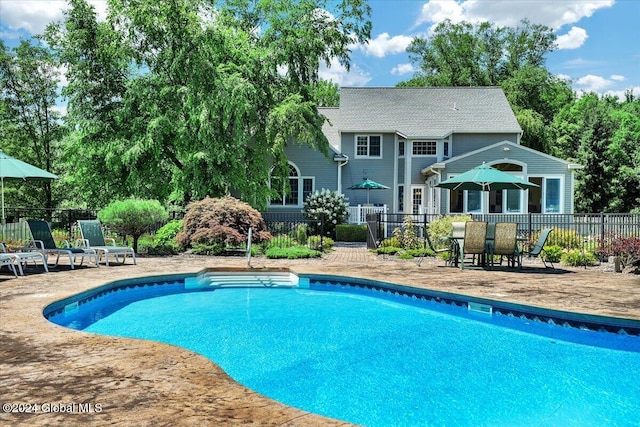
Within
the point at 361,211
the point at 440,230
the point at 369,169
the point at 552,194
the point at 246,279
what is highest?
the point at 369,169

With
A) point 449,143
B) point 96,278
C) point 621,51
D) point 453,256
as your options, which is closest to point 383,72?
point 621,51

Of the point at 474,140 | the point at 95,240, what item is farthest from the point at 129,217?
the point at 474,140

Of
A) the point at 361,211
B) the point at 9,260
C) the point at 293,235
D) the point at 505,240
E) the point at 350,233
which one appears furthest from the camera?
the point at 361,211

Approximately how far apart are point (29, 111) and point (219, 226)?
22.5 metres

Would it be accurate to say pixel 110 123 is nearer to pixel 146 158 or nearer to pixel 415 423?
pixel 146 158

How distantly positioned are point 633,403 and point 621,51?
4057 centimetres

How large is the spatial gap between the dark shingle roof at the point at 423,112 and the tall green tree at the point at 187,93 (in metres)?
4.15

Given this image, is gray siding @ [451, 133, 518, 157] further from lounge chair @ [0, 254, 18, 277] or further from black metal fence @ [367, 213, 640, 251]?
lounge chair @ [0, 254, 18, 277]

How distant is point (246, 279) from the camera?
11.7 meters

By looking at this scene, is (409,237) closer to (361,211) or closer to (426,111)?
(361,211)

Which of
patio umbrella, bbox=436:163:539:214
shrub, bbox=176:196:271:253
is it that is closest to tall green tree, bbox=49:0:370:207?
shrub, bbox=176:196:271:253

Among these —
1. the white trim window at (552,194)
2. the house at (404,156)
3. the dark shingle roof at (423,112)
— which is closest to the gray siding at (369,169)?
the house at (404,156)

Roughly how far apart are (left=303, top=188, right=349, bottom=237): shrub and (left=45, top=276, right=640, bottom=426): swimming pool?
479 inches

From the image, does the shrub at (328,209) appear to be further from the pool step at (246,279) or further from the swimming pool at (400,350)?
the swimming pool at (400,350)
